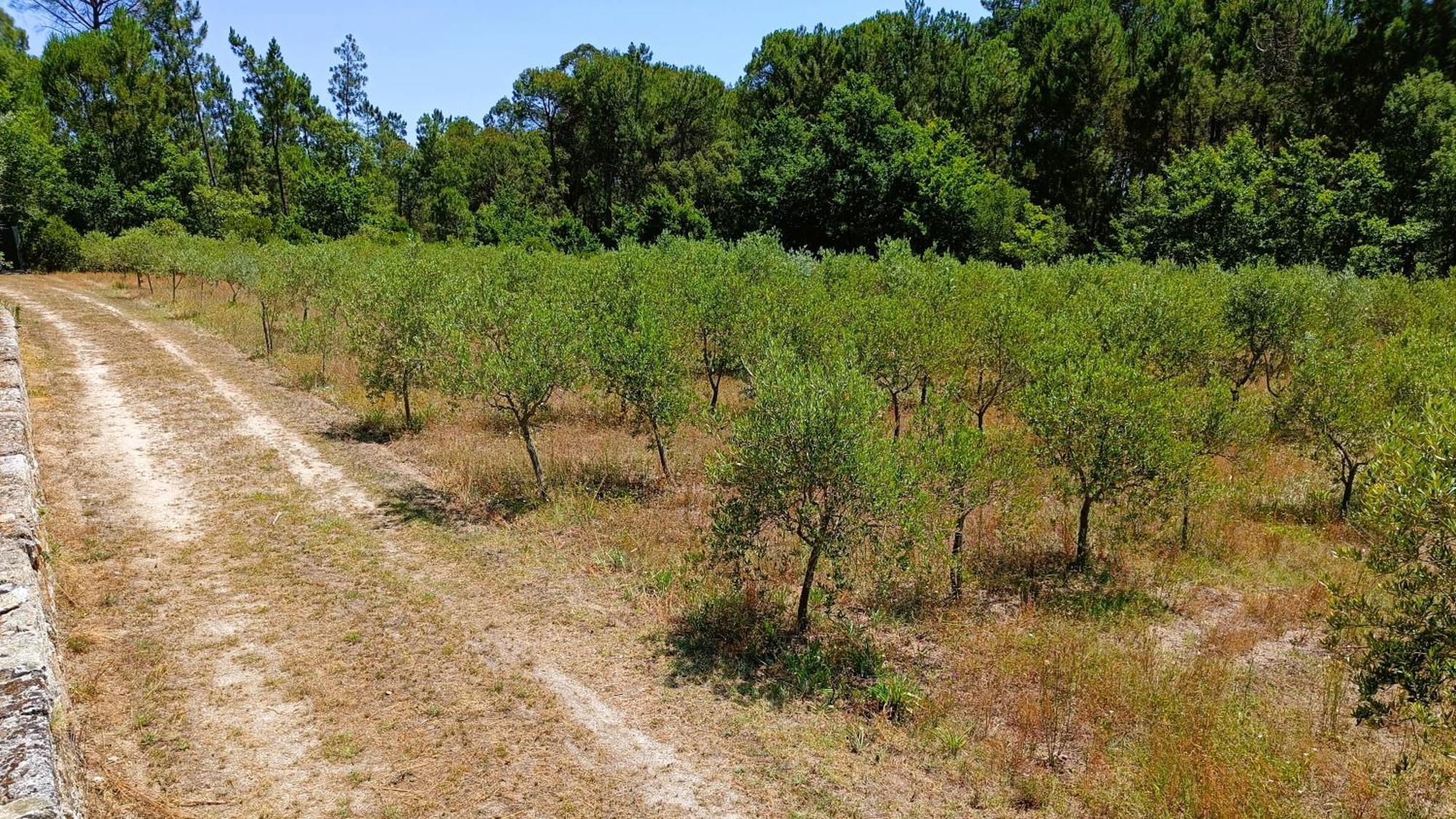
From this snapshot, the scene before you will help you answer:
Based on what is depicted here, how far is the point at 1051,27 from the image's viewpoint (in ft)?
198

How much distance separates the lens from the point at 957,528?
13758mm

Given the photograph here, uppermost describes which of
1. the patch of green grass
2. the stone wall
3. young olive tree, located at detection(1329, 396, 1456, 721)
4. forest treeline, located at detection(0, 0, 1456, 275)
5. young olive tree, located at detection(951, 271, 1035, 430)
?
forest treeline, located at detection(0, 0, 1456, 275)

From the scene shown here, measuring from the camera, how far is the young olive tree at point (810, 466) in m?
11.3

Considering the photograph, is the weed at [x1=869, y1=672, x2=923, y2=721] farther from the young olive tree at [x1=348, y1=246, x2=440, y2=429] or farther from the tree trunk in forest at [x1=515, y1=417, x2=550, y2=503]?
the young olive tree at [x1=348, y1=246, x2=440, y2=429]

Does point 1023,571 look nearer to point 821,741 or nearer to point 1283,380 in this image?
point 821,741

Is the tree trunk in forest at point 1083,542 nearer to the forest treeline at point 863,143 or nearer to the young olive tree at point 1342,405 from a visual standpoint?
the young olive tree at point 1342,405

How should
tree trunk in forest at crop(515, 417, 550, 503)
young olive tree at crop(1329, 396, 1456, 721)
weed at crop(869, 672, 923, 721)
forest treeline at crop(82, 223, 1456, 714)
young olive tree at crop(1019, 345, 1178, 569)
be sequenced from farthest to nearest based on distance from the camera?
tree trunk in forest at crop(515, 417, 550, 503)
young olive tree at crop(1019, 345, 1178, 569)
forest treeline at crop(82, 223, 1456, 714)
weed at crop(869, 672, 923, 721)
young olive tree at crop(1329, 396, 1456, 721)

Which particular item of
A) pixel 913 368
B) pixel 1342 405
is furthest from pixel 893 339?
pixel 1342 405

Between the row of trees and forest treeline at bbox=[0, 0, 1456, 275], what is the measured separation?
17490 millimetres

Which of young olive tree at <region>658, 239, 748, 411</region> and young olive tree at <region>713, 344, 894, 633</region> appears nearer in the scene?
young olive tree at <region>713, 344, 894, 633</region>

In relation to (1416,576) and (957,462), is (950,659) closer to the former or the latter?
(957,462)

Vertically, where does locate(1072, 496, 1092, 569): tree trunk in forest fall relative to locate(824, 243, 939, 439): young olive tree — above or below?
below

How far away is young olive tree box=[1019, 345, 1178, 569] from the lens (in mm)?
13734

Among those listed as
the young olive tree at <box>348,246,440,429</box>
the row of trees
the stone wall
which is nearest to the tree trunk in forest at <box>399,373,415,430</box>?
the young olive tree at <box>348,246,440,429</box>
